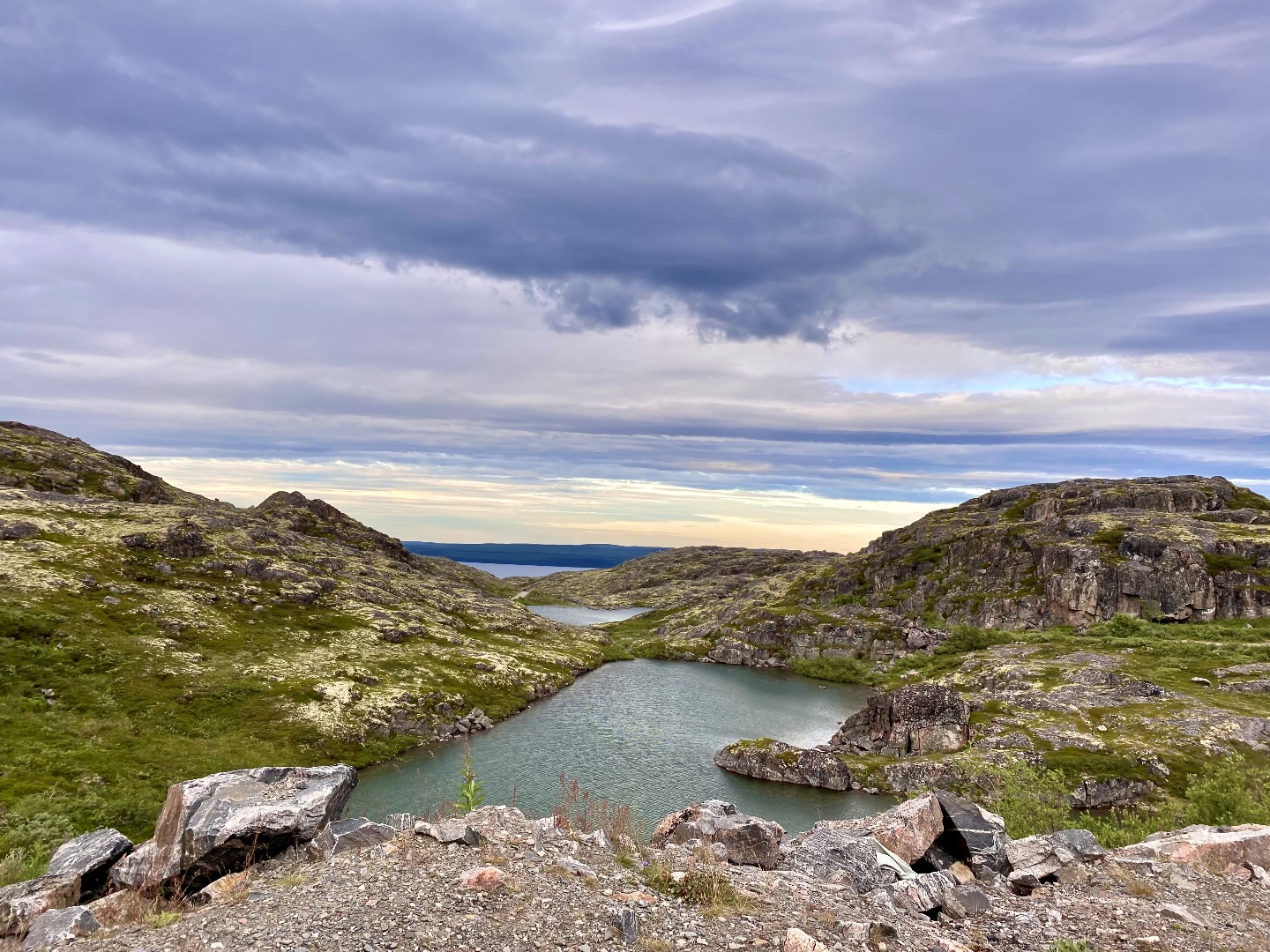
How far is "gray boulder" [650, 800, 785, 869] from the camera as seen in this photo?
2384 cm

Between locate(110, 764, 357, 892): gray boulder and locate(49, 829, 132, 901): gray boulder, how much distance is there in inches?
42.6

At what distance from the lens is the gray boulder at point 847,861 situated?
72.3ft

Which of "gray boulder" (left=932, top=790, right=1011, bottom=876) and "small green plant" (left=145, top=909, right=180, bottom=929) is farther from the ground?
"small green plant" (left=145, top=909, right=180, bottom=929)

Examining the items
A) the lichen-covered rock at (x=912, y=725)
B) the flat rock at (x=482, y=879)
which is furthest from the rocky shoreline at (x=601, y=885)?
the lichen-covered rock at (x=912, y=725)

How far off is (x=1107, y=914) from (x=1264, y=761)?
81164mm

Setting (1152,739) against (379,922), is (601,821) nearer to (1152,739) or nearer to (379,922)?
(379,922)

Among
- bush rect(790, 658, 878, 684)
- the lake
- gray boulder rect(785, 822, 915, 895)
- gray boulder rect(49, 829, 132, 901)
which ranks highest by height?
gray boulder rect(785, 822, 915, 895)

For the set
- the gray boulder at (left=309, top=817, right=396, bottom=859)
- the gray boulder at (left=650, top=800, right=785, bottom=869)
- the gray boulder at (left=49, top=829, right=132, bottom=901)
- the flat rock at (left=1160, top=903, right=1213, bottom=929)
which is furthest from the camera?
the gray boulder at (left=650, top=800, right=785, bottom=869)

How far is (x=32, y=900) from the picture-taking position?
796 inches

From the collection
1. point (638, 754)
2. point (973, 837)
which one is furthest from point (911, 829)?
point (638, 754)

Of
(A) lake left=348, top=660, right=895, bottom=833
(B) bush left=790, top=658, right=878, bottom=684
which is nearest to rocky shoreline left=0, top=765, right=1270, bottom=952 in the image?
(A) lake left=348, top=660, right=895, bottom=833

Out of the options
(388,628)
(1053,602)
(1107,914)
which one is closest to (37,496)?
(388,628)

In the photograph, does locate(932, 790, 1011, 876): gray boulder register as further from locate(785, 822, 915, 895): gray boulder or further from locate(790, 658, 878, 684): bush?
locate(790, 658, 878, 684): bush

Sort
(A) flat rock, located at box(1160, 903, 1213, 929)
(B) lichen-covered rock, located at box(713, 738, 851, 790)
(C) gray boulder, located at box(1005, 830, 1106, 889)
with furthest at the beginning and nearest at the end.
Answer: (B) lichen-covered rock, located at box(713, 738, 851, 790), (C) gray boulder, located at box(1005, 830, 1106, 889), (A) flat rock, located at box(1160, 903, 1213, 929)
